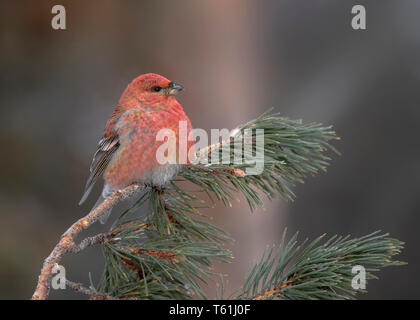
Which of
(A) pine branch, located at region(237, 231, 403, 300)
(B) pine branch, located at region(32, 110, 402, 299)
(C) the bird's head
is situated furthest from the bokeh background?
(A) pine branch, located at region(237, 231, 403, 300)

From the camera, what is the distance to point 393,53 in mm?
4824

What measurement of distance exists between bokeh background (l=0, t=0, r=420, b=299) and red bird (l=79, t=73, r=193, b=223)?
1630 mm

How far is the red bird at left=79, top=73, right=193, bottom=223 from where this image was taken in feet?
6.81

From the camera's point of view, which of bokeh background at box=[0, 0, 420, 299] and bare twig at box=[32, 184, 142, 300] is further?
bokeh background at box=[0, 0, 420, 299]

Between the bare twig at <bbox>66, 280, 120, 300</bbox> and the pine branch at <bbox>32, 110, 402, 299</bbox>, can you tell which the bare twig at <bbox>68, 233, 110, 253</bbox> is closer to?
the pine branch at <bbox>32, 110, 402, 299</bbox>

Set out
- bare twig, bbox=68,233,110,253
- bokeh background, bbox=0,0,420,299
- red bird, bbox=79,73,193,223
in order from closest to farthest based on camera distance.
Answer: bare twig, bbox=68,233,110,253 → red bird, bbox=79,73,193,223 → bokeh background, bbox=0,0,420,299

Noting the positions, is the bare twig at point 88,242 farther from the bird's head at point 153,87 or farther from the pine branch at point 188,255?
the bird's head at point 153,87

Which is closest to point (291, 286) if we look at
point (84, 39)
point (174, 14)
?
point (174, 14)

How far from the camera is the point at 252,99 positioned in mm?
3959

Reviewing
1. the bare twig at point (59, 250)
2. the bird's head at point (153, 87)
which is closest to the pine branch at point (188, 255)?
the bare twig at point (59, 250)

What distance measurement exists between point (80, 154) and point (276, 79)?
73.8 inches

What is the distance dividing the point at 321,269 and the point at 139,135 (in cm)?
106

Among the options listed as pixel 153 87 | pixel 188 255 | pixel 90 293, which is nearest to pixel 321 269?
pixel 188 255

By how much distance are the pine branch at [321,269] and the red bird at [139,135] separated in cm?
62
